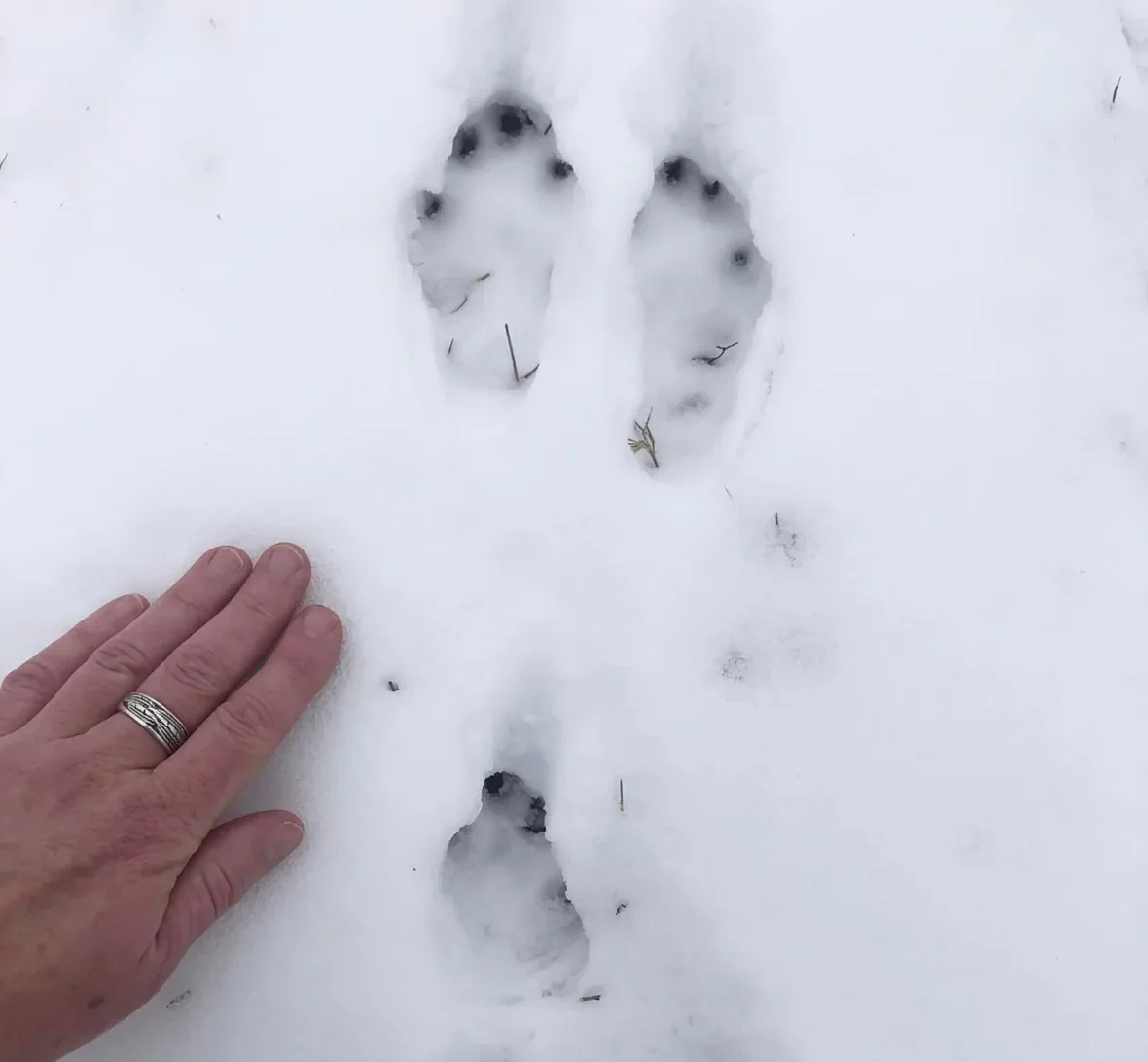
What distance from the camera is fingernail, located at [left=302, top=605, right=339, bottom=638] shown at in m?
1.01

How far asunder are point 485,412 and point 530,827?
49 centimetres

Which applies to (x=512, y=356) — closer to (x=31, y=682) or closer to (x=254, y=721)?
(x=254, y=721)

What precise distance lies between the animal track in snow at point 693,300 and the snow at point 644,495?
21 mm

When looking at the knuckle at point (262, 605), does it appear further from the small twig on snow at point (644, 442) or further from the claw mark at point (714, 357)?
the claw mark at point (714, 357)

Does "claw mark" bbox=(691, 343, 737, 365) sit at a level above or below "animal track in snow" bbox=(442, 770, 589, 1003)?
above

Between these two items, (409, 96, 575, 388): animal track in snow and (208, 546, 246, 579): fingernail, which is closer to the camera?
(208, 546, 246, 579): fingernail

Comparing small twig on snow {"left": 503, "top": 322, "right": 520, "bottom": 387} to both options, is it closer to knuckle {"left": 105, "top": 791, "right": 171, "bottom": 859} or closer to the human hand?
the human hand

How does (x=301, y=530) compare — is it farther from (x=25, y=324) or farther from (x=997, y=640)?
(x=997, y=640)

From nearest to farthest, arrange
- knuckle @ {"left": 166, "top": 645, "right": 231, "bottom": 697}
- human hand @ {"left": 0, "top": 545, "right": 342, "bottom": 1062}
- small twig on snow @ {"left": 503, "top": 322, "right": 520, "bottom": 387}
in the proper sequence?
human hand @ {"left": 0, "top": 545, "right": 342, "bottom": 1062}
knuckle @ {"left": 166, "top": 645, "right": 231, "bottom": 697}
small twig on snow @ {"left": 503, "top": 322, "right": 520, "bottom": 387}

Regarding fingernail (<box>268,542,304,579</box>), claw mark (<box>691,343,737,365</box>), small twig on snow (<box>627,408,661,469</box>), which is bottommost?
fingernail (<box>268,542,304,579</box>)

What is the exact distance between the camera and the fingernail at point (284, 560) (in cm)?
103

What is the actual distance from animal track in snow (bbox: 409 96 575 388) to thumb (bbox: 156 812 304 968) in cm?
56

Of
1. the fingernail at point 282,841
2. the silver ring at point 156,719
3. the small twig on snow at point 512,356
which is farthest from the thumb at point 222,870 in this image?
the small twig on snow at point 512,356

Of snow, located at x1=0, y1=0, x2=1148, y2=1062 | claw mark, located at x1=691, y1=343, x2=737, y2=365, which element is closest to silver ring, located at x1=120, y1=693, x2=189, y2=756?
snow, located at x1=0, y1=0, x2=1148, y2=1062
